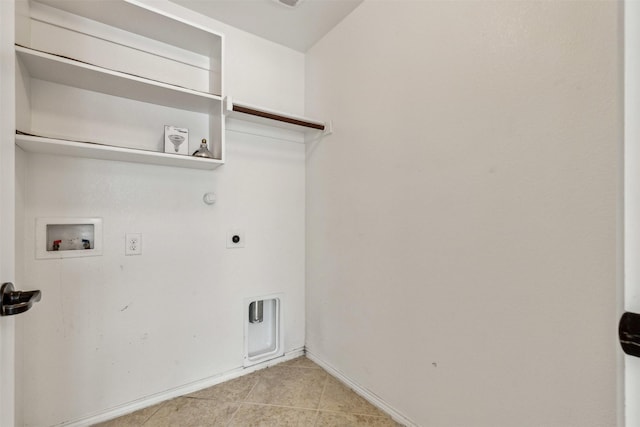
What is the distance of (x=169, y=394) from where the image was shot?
166 centimetres

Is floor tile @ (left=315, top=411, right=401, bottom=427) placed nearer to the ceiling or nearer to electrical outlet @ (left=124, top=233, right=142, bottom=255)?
electrical outlet @ (left=124, top=233, right=142, bottom=255)

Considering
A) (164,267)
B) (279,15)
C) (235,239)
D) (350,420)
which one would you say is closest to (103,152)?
(164,267)

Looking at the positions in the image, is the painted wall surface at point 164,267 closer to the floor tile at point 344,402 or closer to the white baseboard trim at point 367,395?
the white baseboard trim at point 367,395

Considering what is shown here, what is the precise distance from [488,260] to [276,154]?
1546 millimetres

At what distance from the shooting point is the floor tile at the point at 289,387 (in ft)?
5.42

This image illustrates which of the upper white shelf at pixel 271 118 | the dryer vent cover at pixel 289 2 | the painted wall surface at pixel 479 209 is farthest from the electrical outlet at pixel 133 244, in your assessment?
the dryer vent cover at pixel 289 2

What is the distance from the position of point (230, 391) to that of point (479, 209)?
1777 mm

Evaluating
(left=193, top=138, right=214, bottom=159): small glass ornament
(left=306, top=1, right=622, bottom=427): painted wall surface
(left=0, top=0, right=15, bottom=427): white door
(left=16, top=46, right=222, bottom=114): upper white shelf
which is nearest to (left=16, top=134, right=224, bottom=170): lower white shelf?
(left=193, top=138, right=214, bottom=159): small glass ornament

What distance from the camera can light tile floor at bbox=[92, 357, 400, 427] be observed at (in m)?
1.48

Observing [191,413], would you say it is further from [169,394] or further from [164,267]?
[164,267]

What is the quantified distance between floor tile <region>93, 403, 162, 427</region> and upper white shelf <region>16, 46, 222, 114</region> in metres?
1.77

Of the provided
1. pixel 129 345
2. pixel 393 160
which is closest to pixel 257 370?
→ pixel 129 345

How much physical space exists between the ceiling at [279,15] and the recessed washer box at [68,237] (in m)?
1.42

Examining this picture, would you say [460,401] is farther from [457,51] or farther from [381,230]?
[457,51]
